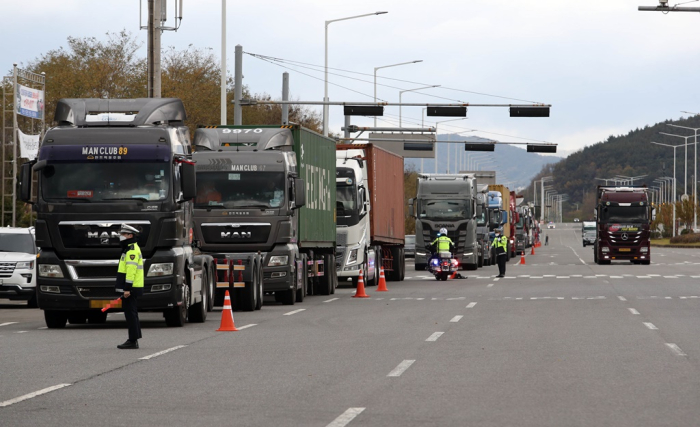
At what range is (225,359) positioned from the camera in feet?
49.2

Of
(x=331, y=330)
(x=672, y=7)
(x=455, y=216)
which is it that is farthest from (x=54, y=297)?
(x=455, y=216)

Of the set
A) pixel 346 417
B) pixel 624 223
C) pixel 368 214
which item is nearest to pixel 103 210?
pixel 346 417

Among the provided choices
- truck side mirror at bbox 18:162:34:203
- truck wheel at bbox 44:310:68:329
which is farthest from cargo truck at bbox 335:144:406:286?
truck side mirror at bbox 18:162:34:203

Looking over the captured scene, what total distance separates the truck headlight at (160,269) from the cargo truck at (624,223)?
40865 millimetres

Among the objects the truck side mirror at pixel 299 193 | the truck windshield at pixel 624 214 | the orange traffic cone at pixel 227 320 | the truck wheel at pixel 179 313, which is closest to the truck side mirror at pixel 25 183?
the truck wheel at pixel 179 313

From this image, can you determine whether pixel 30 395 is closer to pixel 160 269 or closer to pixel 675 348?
pixel 160 269

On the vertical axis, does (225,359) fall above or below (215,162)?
below

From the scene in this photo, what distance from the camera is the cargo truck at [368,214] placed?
34469 mm

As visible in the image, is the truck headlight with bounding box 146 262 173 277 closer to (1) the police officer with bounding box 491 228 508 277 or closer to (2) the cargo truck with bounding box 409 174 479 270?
(1) the police officer with bounding box 491 228 508 277

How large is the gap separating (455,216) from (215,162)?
80.9ft

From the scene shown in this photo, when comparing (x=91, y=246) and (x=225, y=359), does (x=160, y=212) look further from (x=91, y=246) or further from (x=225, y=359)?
(x=225, y=359)

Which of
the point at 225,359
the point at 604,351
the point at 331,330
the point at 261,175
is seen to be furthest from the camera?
the point at 261,175

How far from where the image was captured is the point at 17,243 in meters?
29.1

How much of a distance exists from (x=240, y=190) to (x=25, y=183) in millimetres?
6959
